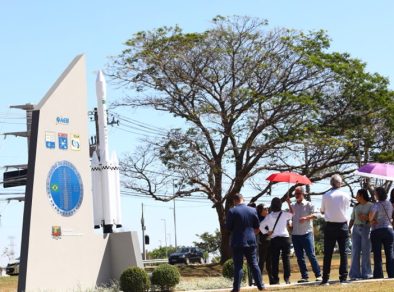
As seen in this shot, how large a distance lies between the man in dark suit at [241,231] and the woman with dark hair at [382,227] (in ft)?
9.13

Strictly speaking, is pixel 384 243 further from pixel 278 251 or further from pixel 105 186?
pixel 105 186

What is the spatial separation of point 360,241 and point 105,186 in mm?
6903

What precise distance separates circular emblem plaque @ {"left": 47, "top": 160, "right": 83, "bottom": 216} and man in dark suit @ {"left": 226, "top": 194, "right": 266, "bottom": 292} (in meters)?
5.14

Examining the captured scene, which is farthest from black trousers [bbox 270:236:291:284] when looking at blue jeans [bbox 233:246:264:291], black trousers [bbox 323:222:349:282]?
blue jeans [bbox 233:246:264:291]

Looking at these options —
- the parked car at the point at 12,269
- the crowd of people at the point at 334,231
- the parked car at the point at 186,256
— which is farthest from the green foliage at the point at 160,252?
the crowd of people at the point at 334,231

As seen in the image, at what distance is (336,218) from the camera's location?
15.5 m

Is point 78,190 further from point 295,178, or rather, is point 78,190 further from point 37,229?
point 295,178

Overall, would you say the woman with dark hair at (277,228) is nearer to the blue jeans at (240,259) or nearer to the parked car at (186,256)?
the blue jeans at (240,259)

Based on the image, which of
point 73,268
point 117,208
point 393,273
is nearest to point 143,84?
point 117,208

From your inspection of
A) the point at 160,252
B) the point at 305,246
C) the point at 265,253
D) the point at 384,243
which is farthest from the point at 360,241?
the point at 160,252

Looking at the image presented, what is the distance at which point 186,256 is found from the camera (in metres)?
56.7

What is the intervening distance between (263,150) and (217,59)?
13.9ft

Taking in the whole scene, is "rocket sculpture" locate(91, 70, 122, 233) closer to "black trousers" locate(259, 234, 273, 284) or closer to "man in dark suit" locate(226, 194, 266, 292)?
"black trousers" locate(259, 234, 273, 284)

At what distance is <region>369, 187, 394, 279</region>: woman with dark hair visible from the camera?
53.4 feet
